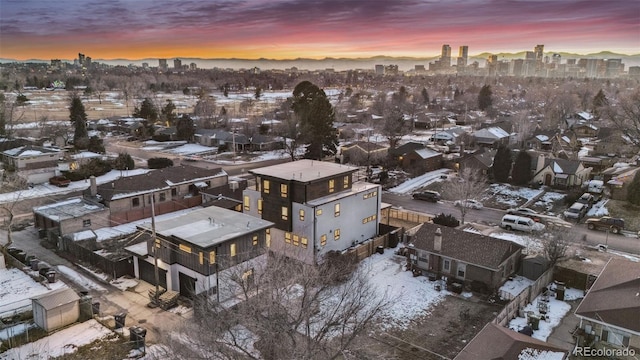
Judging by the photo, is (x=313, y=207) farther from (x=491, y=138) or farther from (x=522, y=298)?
(x=491, y=138)

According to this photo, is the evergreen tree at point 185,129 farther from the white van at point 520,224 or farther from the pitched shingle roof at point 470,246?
the pitched shingle roof at point 470,246

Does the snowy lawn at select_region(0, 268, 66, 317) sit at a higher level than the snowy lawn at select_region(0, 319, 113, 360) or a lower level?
higher

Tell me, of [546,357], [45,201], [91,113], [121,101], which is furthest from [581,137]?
[121,101]

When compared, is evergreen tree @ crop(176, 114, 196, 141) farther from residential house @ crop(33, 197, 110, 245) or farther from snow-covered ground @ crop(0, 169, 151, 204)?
residential house @ crop(33, 197, 110, 245)

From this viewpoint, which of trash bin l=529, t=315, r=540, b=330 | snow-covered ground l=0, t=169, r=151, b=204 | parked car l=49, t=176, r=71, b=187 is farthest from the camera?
parked car l=49, t=176, r=71, b=187

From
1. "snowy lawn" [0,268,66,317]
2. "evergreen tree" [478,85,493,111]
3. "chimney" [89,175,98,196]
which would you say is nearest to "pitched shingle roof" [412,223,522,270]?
"snowy lawn" [0,268,66,317]

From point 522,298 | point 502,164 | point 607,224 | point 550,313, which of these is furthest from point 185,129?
point 550,313
